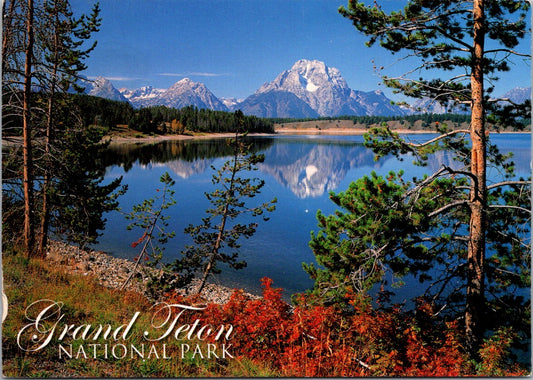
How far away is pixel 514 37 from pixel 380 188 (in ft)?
10.8

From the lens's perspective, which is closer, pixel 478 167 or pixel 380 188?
pixel 478 167

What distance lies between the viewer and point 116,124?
2004 inches

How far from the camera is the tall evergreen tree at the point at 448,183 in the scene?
5.78 metres

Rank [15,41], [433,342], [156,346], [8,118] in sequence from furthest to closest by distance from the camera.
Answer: [8,118] → [15,41] → [433,342] → [156,346]

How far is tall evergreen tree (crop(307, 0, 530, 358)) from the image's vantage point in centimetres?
578

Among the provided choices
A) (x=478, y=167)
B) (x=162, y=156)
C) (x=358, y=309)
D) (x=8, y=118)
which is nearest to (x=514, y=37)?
(x=478, y=167)

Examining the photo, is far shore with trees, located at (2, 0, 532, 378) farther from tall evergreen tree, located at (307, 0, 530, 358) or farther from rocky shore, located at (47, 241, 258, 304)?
rocky shore, located at (47, 241, 258, 304)

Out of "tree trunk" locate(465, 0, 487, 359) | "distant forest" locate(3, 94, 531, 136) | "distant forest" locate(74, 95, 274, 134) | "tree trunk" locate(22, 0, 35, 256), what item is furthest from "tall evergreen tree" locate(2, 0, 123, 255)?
"distant forest" locate(74, 95, 274, 134)

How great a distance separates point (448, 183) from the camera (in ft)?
20.9

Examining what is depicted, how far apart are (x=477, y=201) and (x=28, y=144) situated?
8788mm

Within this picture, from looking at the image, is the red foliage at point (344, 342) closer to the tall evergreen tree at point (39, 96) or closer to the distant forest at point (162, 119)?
the distant forest at point (162, 119)

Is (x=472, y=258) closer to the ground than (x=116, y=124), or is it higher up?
closer to the ground

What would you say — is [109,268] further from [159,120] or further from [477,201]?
[159,120]

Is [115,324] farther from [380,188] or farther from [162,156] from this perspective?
[162,156]
